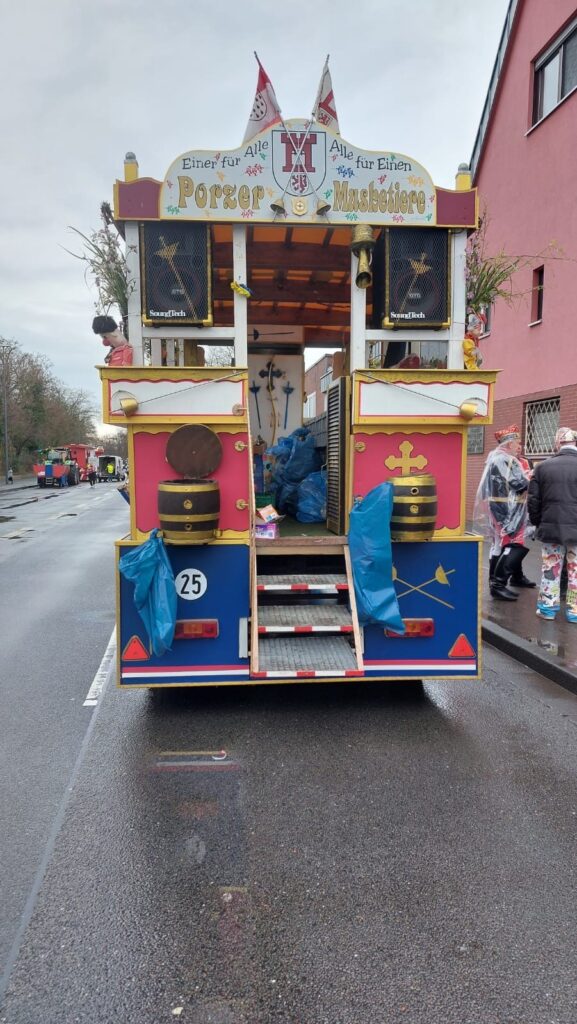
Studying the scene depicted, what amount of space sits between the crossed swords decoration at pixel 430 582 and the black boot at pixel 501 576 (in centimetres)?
366

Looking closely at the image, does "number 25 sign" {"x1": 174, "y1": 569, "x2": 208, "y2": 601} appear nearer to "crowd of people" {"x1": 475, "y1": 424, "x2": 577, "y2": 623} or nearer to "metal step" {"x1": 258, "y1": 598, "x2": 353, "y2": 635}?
"metal step" {"x1": 258, "y1": 598, "x2": 353, "y2": 635}

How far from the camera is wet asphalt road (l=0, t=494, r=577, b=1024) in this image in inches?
81.7

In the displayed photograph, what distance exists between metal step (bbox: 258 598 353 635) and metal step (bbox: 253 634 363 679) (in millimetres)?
165

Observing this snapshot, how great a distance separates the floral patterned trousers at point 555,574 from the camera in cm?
637

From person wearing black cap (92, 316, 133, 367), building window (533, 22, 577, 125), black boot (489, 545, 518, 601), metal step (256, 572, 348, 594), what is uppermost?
building window (533, 22, 577, 125)

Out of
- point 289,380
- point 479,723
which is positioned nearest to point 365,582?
point 479,723

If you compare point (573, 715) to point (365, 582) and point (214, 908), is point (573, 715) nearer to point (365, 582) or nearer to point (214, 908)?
point (365, 582)

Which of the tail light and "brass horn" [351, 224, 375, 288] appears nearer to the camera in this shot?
the tail light

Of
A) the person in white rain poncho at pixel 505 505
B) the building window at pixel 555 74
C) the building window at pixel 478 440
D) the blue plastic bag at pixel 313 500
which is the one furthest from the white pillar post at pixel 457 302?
the building window at pixel 478 440

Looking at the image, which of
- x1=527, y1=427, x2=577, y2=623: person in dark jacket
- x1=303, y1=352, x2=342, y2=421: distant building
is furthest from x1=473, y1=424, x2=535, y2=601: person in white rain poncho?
x1=303, y1=352, x2=342, y2=421: distant building

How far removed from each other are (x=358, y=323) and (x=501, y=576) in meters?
4.39

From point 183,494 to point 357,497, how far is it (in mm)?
1208

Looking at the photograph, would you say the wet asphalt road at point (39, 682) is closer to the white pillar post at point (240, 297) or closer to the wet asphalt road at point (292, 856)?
the wet asphalt road at point (292, 856)

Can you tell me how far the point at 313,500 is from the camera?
19.3 ft
